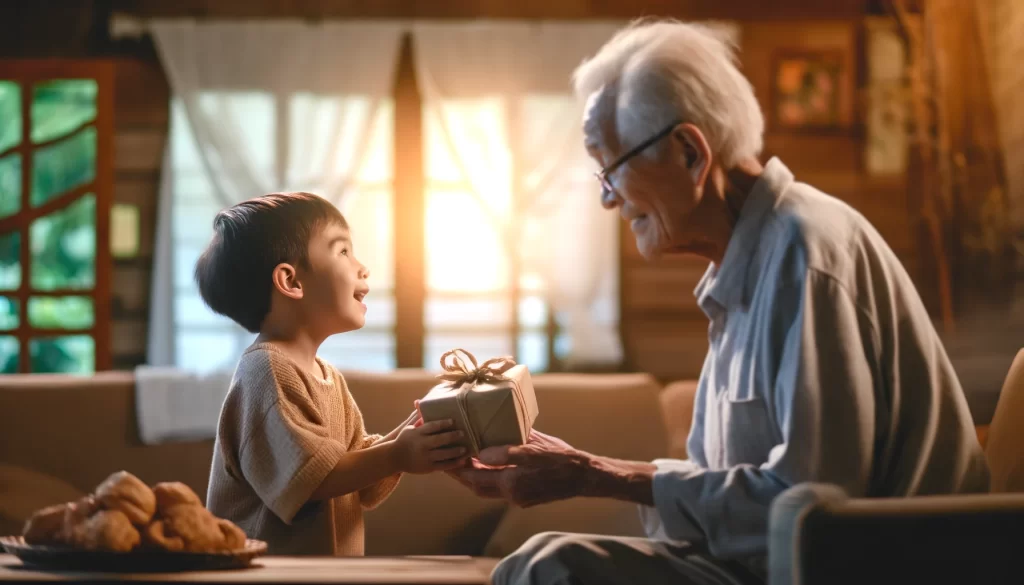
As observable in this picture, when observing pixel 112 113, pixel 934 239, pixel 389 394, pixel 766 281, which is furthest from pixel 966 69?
pixel 112 113

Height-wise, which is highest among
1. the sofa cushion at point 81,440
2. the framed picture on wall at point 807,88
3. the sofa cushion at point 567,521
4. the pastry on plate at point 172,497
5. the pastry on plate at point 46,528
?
the framed picture on wall at point 807,88

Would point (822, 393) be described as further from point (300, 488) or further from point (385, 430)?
point (385, 430)

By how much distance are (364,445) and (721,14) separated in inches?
139

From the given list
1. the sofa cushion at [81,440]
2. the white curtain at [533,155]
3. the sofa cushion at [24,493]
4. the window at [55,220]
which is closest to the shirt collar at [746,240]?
the sofa cushion at [81,440]

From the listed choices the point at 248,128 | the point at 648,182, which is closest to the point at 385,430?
the point at 648,182

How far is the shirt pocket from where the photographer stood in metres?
1.38

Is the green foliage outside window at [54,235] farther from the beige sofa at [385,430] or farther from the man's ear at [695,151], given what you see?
the man's ear at [695,151]

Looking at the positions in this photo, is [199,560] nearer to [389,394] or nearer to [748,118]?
[748,118]

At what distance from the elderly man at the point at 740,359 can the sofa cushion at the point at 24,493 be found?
1581 millimetres

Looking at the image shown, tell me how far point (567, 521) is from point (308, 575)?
168 centimetres

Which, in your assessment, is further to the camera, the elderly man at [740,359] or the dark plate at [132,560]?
the elderly man at [740,359]

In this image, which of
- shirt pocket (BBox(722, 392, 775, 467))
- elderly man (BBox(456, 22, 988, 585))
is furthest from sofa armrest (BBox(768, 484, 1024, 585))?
shirt pocket (BBox(722, 392, 775, 467))

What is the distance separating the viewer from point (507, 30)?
4539 millimetres

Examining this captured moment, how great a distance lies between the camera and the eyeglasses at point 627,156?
60.1 inches
